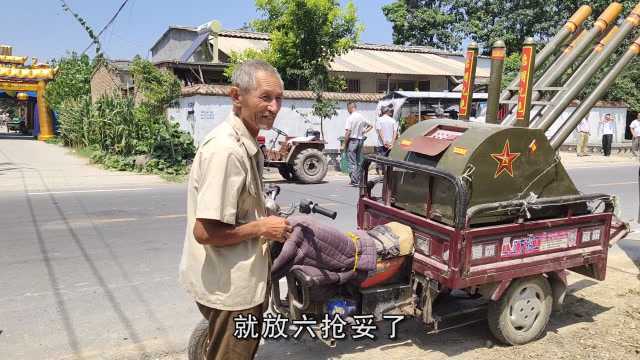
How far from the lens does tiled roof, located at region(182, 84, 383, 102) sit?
1525 cm

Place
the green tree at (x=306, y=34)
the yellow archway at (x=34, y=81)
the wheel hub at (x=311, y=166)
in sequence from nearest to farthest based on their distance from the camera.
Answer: the wheel hub at (x=311, y=166) → the green tree at (x=306, y=34) → the yellow archway at (x=34, y=81)

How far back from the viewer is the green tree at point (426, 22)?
36.5 m

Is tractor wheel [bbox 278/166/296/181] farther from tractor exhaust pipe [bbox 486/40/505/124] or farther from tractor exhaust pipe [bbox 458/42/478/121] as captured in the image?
tractor exhaust pipe [bbox 486/40/505/124]

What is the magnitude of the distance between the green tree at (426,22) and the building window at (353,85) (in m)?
14.1

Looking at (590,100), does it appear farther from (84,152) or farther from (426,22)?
(426,22)

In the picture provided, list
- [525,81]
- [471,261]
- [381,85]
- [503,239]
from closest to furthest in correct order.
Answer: [471,261] < [503,239] < [525,81] < [381,85]

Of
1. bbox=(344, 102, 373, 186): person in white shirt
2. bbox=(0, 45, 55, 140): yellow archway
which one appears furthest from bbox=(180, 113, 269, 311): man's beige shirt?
bbox=(0, 45, 55, 140): yellow archway

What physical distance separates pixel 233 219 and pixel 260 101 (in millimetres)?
526

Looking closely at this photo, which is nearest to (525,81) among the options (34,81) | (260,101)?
(260,101)

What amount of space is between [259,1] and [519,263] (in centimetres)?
1532

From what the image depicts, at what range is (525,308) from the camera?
4012mm

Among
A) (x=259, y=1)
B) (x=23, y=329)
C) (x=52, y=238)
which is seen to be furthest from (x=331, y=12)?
(x=23, y=329)

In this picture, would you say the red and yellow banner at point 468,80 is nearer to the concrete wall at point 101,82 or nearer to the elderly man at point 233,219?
the elderly man at point 233,219

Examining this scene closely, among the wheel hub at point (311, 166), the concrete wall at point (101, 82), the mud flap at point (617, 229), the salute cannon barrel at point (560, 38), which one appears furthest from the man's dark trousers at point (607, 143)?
the concrete wall at point (101, 82)
